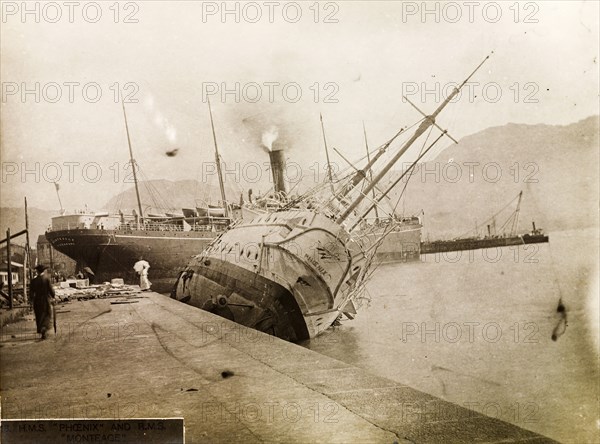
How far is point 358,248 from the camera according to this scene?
8992 mm

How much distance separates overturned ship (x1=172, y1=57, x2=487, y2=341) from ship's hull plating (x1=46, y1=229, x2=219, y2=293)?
5216mm

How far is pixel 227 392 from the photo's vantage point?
334 centimetres

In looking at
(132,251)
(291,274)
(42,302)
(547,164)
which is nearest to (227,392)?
(42,302)

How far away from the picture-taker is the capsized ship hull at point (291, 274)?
27.3 ft

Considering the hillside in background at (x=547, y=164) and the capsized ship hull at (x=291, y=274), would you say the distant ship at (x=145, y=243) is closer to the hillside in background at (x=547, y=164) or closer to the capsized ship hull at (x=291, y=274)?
the capsized ship hull at (x=291, y=274)

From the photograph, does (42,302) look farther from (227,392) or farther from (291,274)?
(291,274)

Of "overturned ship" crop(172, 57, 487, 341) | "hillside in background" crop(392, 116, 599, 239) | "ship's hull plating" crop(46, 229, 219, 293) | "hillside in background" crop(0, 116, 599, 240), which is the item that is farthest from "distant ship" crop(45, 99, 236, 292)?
"hillside in background" crop(392, 116, 599, 239)

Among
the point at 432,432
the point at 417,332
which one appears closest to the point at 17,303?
the point at 432,432

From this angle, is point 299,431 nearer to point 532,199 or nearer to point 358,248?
Result: point 532,199

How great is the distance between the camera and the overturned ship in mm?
8344

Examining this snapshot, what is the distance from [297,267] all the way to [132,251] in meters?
9.14

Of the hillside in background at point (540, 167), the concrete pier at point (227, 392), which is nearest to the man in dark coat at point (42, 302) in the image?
the concrete pier at point (227, 392)

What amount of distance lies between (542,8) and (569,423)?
399 centimetres

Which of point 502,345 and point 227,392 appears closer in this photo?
point 227,392
